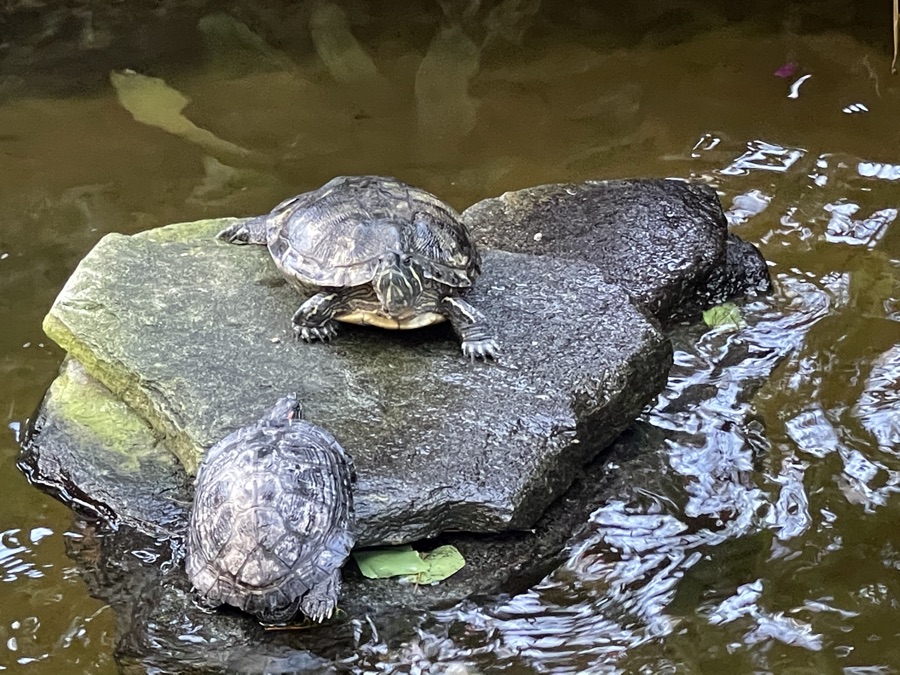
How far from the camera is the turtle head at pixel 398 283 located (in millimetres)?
3422

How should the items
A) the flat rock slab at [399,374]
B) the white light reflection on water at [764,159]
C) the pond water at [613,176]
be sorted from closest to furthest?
the pond water at [613,176] < the flat rock slab at [399,374] < the white light reflection on water at [764,159]

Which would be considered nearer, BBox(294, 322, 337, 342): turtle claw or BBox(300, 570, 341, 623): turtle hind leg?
BBox(300, 570, 341, 623): turtle hind leg

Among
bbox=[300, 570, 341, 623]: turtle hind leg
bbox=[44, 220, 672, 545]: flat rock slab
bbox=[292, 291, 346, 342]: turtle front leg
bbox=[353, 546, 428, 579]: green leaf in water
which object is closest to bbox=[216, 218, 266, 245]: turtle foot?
bbox=[44, 220, 672, 545]: flat rock slab

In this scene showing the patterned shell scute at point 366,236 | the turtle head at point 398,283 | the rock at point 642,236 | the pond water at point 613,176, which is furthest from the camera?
the rock at point 642,236

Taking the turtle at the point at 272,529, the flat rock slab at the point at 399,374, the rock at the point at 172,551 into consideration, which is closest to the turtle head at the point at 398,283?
the flat rock slab at the point at 399,374

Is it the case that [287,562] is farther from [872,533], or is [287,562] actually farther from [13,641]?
[872,533]

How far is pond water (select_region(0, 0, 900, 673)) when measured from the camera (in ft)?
10.2

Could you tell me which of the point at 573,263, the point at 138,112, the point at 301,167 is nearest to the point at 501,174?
the point at 301,167

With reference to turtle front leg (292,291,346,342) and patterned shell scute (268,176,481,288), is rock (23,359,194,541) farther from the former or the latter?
patterned shell scute (268,176,481,288)

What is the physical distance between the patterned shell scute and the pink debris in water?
394cm

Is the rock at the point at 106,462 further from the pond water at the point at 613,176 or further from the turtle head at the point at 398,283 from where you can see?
the turtle head at the point at 398,283

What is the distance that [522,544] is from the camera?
3295 mm

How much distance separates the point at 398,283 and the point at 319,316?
0.40 meters

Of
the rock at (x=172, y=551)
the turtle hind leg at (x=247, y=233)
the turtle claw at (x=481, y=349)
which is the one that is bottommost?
the rock at (x=172, y=551)
